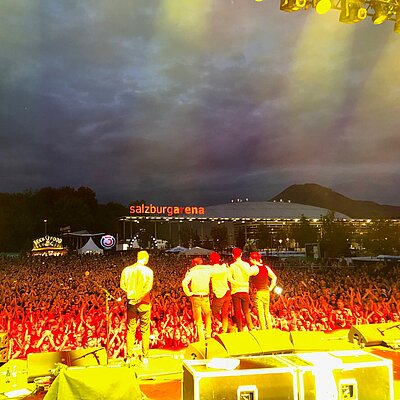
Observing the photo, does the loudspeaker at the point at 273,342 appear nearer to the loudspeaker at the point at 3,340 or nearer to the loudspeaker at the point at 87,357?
the loudspeaker at the point at 87,357

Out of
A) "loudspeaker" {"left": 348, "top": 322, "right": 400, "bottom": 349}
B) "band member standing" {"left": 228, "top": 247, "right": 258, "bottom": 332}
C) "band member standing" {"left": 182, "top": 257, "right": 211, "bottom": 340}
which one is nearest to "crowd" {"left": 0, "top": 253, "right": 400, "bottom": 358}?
"band member standing" {"left": 182, "top": 257, "right": 211, "bottom": 340}

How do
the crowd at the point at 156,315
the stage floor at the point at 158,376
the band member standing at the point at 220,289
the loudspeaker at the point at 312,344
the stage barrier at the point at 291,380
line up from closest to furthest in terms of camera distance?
the stage barrier at the point at 291,380
the stage floor at the point at 158,376
the loudspeaker at the point at 312,344
the band member standing at the point at 220,289
the crowd at the point at 156,315

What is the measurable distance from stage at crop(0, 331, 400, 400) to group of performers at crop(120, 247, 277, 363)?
0.46 m

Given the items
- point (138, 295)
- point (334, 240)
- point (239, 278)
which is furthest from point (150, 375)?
point (334, 240)

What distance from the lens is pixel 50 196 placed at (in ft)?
338

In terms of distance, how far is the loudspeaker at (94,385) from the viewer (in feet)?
14.4

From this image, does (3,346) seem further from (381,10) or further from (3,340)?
(381,10)

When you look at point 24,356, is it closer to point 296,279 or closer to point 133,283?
point 133,283

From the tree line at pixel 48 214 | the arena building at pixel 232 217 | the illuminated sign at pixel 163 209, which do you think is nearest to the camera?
the illuminated sign at pixel 163 209

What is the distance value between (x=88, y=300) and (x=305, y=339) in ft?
19.6

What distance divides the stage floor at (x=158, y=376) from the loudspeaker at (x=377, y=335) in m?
0.12

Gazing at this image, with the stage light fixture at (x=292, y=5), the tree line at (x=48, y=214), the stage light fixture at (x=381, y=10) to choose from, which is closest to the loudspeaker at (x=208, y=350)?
the stage light fixture at (x=292, y=5)

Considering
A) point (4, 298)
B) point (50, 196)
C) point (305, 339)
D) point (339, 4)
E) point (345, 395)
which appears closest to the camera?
point (345, 395)

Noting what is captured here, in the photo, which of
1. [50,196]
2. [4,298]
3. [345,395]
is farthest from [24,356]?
[50,196]
